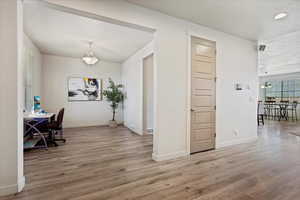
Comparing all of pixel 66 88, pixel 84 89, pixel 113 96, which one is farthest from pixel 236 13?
pixel 66 88

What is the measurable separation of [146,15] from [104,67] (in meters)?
4.19

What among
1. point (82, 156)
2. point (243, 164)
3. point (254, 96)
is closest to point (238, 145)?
point (243, 164)

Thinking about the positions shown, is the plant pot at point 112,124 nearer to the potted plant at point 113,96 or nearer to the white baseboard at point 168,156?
the potted plant at point 113,96

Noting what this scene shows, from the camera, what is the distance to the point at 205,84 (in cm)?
330

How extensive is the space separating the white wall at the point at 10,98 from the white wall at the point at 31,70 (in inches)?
91.1

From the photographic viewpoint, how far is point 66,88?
5.70m

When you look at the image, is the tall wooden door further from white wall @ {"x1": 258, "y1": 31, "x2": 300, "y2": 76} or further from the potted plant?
the potted plant

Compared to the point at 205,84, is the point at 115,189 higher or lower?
lower

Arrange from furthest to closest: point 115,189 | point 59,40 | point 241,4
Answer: point 59,40 < point 241,4 < point 115,189

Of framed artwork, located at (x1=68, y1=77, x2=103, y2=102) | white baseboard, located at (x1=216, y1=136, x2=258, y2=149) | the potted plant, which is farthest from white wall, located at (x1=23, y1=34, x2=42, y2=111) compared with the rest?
white baseboard, located at (x1=216, y1=136, x2=258, y2=149)

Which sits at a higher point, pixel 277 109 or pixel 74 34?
pixel 74 34

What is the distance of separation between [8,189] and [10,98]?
1097 millimetres

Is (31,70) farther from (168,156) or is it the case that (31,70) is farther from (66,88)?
(168,156)

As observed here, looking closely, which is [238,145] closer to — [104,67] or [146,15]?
[146,15]
